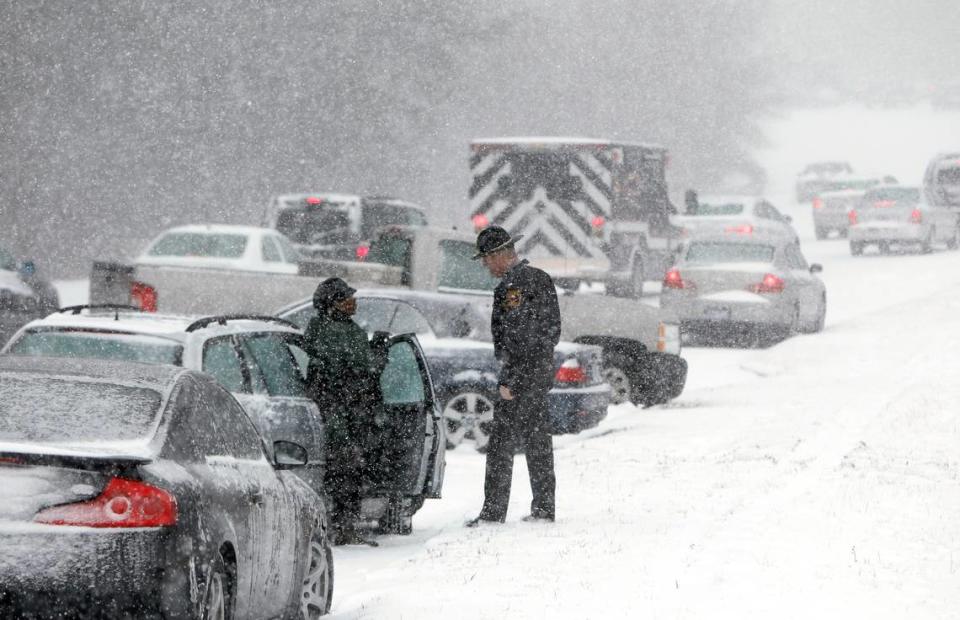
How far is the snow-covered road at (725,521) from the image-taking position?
328 inches

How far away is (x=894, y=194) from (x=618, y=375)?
77.7 ft

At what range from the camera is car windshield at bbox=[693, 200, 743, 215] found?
34344 millimetres

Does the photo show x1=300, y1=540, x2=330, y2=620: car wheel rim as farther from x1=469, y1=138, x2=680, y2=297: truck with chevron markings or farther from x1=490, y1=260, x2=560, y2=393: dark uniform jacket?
x1=469, y1=138, x2=680, y2=297: truck with chevron markings

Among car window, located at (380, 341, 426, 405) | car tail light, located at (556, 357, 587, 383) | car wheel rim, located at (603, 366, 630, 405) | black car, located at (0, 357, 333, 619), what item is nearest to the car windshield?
car wheel rim, located at (603, 366, 630, 405)

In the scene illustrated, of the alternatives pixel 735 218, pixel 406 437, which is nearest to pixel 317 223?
pixel 735 218

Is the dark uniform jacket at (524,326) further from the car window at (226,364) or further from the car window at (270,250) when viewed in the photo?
the car window at (270,250)

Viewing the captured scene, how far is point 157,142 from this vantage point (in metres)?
37.0

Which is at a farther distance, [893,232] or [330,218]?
[893,232]

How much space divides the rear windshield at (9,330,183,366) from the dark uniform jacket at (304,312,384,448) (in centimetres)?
130

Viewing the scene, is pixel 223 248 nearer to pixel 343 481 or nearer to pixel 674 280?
pixel 674 280

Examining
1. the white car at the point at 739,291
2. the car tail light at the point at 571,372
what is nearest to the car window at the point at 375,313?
the car tail light at the point at 571,372

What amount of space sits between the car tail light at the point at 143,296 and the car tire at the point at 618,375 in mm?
4774

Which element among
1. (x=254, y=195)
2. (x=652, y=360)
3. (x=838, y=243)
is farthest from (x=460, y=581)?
(x=838, y=243)

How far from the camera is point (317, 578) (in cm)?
803
